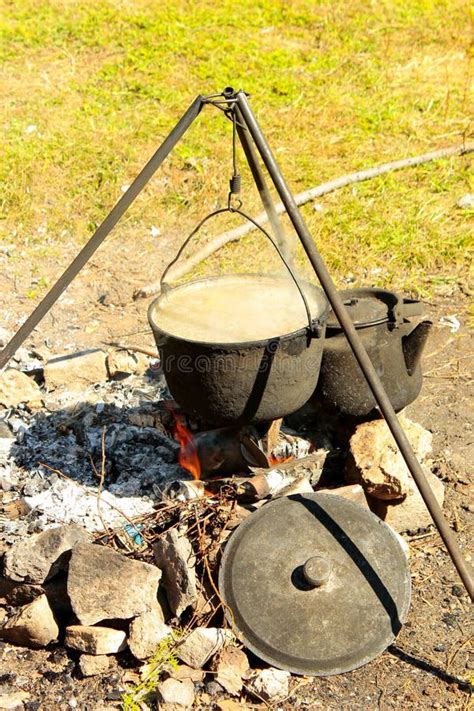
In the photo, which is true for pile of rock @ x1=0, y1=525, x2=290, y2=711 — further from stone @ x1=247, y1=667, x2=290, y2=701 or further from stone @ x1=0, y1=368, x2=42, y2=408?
stone @ x1=0, y1=368, x2=42, y2=408

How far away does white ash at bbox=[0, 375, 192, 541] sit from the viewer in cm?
401

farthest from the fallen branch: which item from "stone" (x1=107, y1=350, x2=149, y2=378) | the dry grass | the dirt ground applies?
"stone" (x1=107, y1=350, x2=149, y2=378)

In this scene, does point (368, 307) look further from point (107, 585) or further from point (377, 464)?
point (107, 585)

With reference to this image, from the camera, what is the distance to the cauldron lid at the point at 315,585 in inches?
126

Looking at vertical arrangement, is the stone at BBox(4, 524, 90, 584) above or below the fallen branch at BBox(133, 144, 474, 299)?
below

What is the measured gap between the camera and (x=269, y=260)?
6805mm

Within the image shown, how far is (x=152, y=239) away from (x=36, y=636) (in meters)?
Result: 4.60

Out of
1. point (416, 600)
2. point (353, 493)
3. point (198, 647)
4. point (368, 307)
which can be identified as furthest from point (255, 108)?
point (198, 647)

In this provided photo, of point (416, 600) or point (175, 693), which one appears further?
point (416, 600)

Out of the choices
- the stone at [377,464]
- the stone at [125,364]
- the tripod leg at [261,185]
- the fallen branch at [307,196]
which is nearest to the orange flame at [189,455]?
the stone at [377,464]

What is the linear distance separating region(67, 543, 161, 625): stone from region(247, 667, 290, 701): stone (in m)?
0.53

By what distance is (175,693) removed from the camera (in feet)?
9.92

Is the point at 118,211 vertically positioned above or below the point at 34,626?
above

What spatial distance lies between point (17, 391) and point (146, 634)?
219cm
